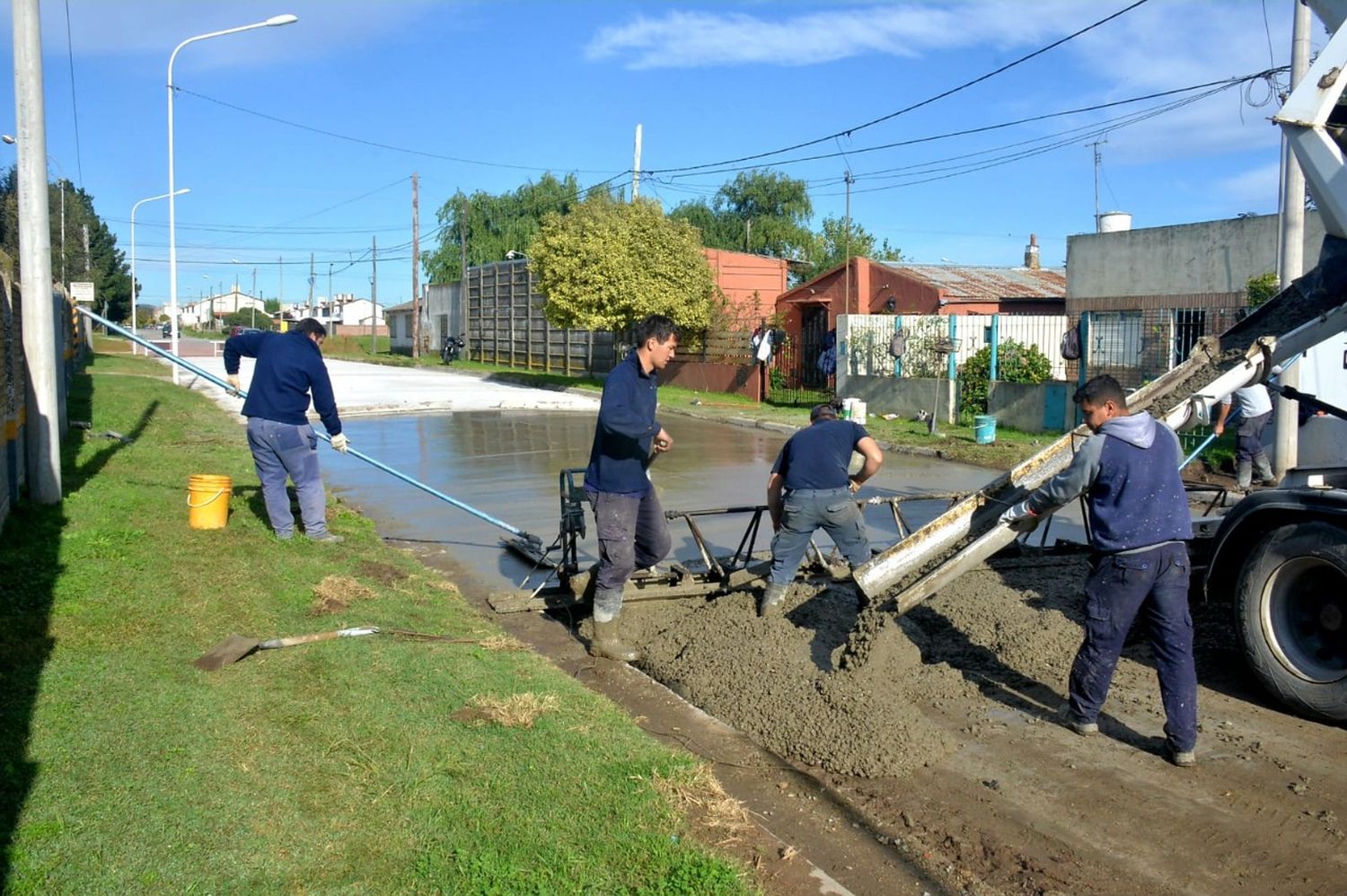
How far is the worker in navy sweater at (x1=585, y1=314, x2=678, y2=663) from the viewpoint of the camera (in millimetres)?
6520

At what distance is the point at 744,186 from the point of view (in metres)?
68.2

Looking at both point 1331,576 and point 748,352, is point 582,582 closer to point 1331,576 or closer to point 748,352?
point 1331,576

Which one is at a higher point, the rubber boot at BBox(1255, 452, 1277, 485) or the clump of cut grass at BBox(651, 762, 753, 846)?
the rubber boot at BBox(1255, 452, 1277, 485)

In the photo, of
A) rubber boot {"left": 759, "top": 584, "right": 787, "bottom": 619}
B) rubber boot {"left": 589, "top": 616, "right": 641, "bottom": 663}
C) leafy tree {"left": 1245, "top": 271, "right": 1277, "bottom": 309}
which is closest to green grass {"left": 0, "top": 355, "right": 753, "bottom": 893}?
rubber boot {"left": 589, "top": 616, "right": 641, "bottom": 663}

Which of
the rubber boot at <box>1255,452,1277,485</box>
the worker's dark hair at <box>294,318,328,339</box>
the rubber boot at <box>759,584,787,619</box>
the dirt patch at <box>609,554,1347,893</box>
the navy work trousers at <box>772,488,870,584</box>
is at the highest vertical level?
the worker's dark hair at <box>294,318,328,339</box>

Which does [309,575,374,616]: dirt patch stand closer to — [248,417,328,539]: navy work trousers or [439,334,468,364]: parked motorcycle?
[248,417,328,539]: navy work trousers

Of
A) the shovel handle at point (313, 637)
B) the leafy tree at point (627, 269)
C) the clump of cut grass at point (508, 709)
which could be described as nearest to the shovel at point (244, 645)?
the shovel handle at point (313, 637)

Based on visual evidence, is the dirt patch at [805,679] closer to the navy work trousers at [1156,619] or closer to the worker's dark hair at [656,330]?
the navy work trousers at [1156,619]

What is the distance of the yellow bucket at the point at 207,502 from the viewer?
9000 mm

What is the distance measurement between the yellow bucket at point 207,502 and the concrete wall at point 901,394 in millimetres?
14833

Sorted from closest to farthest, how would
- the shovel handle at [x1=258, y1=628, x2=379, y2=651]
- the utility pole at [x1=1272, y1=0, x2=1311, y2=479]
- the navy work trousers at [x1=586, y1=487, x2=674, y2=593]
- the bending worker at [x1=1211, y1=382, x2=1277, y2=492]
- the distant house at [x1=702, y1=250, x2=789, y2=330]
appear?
the shovel handle at [x1=258, y1=628, x2=379, y2=651] < the navy work trousers at [x1=586, y1=487, x2=674, y2=593] < the utility pole at [x1=1272, y1=0, x2=1311, y2=479] < the bending worker at [x1=1211, y1=382, x2=1277, y2=492] < the distant house at [x1=702, y1=250, x2=789, y2=330]

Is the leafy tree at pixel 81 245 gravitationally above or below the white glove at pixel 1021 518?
above

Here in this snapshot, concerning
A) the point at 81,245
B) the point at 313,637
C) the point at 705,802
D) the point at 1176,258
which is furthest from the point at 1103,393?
the point at 81,245

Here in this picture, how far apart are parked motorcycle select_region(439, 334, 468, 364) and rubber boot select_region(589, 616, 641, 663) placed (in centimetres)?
4685
